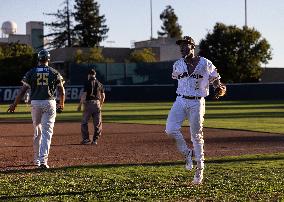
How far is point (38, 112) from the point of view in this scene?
35.8ft

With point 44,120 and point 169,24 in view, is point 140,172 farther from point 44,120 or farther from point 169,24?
point 169,24

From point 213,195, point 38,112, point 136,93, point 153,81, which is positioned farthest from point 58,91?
point 153,81

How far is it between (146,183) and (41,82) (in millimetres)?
2986

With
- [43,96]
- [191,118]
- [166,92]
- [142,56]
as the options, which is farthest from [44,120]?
[142,56]

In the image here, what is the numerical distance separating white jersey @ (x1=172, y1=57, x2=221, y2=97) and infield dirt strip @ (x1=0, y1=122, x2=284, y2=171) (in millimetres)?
2935

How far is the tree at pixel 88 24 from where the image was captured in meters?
94.9

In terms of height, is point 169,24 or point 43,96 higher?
point 169,24

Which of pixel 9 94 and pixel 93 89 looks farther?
pixel 9 94

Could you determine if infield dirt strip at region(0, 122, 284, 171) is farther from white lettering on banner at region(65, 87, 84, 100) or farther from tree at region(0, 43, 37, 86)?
tree at region(0, 43, 37, 86)

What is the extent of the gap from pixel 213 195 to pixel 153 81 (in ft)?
170

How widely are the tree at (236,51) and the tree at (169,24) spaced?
3352cm

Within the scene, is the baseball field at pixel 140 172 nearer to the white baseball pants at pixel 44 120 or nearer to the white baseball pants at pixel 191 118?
the white baseball pants at pixel 44 120

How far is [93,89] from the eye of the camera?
16.0 meters

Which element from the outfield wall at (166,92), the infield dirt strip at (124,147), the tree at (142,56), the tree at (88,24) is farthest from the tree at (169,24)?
the infield dirt strip at (124,147)
